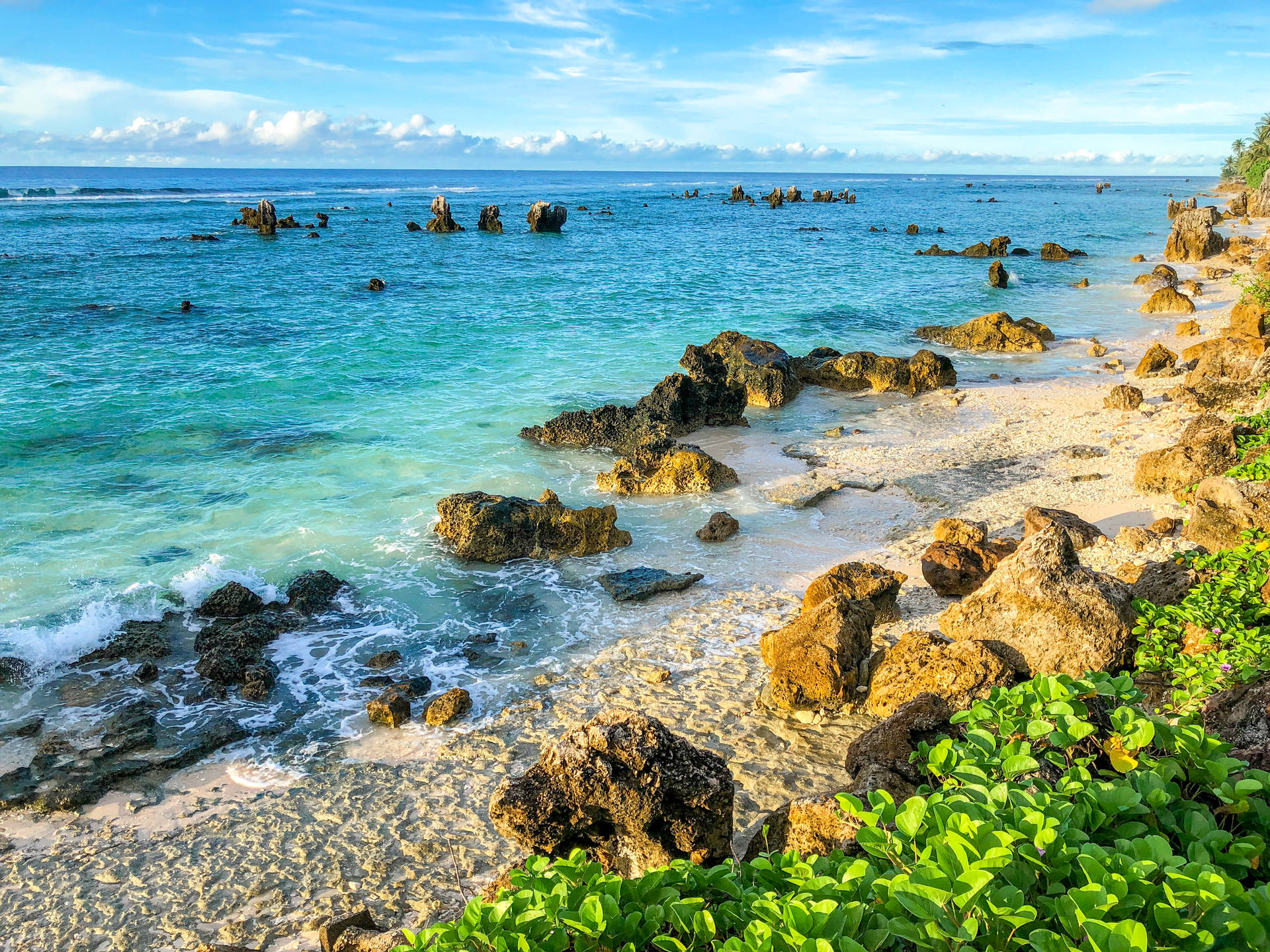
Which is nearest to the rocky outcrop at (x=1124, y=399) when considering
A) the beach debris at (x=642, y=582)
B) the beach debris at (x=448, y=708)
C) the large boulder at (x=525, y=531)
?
the beach debris at (x=642, y=582)

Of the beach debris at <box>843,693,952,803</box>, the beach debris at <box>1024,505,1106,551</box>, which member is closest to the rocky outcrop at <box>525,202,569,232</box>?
the beach debris at <box>1024,505,1106,551</box>

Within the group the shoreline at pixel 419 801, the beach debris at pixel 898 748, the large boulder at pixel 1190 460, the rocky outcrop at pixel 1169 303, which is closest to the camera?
the beach debris at pixel 898 748

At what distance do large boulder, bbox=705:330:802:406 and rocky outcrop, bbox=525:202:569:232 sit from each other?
4645 centimetres

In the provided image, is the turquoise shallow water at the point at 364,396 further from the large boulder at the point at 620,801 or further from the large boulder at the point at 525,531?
the large boulder at the point at 620,801

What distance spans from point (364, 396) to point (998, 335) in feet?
58.4

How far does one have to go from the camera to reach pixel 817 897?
2.39 meters

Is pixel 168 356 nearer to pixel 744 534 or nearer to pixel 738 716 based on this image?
pixel 744 534

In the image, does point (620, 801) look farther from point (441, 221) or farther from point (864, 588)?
point (441, 221)

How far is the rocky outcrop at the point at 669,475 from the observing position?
13.4m

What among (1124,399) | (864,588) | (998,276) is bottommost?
(864,588)

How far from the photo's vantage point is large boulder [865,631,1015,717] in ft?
21.9

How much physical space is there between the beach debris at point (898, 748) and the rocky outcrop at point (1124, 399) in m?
13.3

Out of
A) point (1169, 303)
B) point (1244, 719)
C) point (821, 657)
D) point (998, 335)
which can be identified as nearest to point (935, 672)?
point (821, 657)

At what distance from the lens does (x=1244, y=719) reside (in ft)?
13.1
